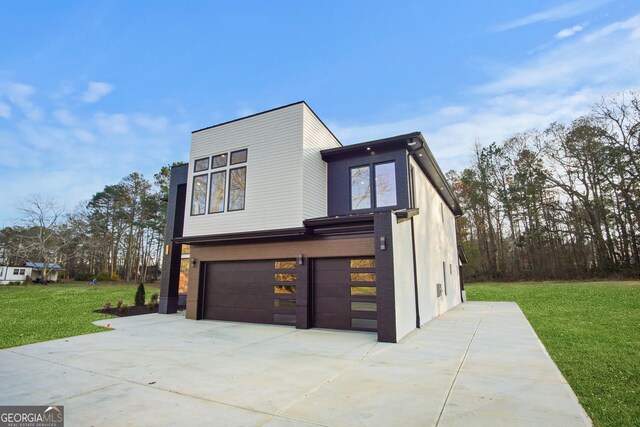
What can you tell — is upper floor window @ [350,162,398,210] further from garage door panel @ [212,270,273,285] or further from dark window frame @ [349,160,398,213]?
garage door panel @ [212,270,273,285]

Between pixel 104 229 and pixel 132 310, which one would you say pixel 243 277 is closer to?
pixel 132 310

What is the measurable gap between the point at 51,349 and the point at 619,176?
32.8m

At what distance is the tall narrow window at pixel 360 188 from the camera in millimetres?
8922

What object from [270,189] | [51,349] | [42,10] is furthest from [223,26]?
[51,349]

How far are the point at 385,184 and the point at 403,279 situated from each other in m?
2.86

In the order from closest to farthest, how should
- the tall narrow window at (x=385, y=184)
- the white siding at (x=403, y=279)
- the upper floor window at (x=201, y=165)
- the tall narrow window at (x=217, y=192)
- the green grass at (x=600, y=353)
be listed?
the green grass at (x=600, y=353) → the white siding at (x=403, y=279) → the tall narrow window at (x=385, y=184) → the tall narrow window at (x=217, y=192) → the upper floor window at (x=201, y=165)

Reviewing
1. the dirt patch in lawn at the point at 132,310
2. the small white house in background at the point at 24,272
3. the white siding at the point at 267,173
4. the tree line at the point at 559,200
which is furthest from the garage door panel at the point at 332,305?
the small white house in background at the point at 24,272

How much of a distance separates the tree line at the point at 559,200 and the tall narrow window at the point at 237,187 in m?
26.3

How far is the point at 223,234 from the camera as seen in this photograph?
9.12 meters

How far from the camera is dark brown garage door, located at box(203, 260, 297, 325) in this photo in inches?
341

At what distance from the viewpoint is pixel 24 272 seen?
117ft

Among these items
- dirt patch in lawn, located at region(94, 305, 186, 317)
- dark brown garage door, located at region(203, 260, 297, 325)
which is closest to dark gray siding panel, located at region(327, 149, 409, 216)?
dark brown garage door, located at region(203, 260, 297, 325)

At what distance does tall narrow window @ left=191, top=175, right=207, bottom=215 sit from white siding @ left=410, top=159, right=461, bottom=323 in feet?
22.5

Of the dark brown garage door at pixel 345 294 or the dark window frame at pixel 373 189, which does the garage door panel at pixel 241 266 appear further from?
the dark window frame at pixel 373 189
